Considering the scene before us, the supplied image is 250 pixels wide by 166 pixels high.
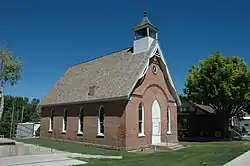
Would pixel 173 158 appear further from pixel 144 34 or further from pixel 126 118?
pixel 144 34

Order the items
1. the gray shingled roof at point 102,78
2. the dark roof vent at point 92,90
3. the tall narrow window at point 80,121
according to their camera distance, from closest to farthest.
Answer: the gray shingled roof at point 102,78, the dark roof vent at point 92,90, the tall narrow window at point 80,121

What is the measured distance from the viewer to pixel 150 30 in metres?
25.2

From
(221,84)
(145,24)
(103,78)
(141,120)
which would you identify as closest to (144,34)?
(145,24)

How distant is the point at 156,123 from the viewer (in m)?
24.1

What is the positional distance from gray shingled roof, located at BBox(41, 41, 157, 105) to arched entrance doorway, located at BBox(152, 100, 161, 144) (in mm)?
3910

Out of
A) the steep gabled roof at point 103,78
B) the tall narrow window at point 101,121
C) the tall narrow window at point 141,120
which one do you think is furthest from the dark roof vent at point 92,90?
the tall narrow window at point 141,120

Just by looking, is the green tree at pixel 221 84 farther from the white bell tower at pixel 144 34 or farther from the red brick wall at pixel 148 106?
the white bell tower at pixel 144 34

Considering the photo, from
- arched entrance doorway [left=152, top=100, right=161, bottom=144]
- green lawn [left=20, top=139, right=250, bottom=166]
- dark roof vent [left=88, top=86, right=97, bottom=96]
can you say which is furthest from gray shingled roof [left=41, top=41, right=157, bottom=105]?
green lawn [left=20, top=139, right=250, bottom=166]

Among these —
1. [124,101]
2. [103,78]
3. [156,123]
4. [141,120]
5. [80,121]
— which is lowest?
[156,123]

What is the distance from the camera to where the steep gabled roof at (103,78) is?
21834 mm

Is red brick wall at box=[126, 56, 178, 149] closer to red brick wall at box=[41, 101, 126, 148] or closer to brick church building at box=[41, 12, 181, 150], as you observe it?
brick church building at box=[41, 12, 181, 150]

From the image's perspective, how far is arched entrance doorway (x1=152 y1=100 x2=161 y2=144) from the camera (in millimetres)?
23644

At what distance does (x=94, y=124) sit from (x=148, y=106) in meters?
4.82

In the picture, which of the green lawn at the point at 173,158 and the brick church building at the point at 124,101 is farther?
the brick church building at the point at 124,101
